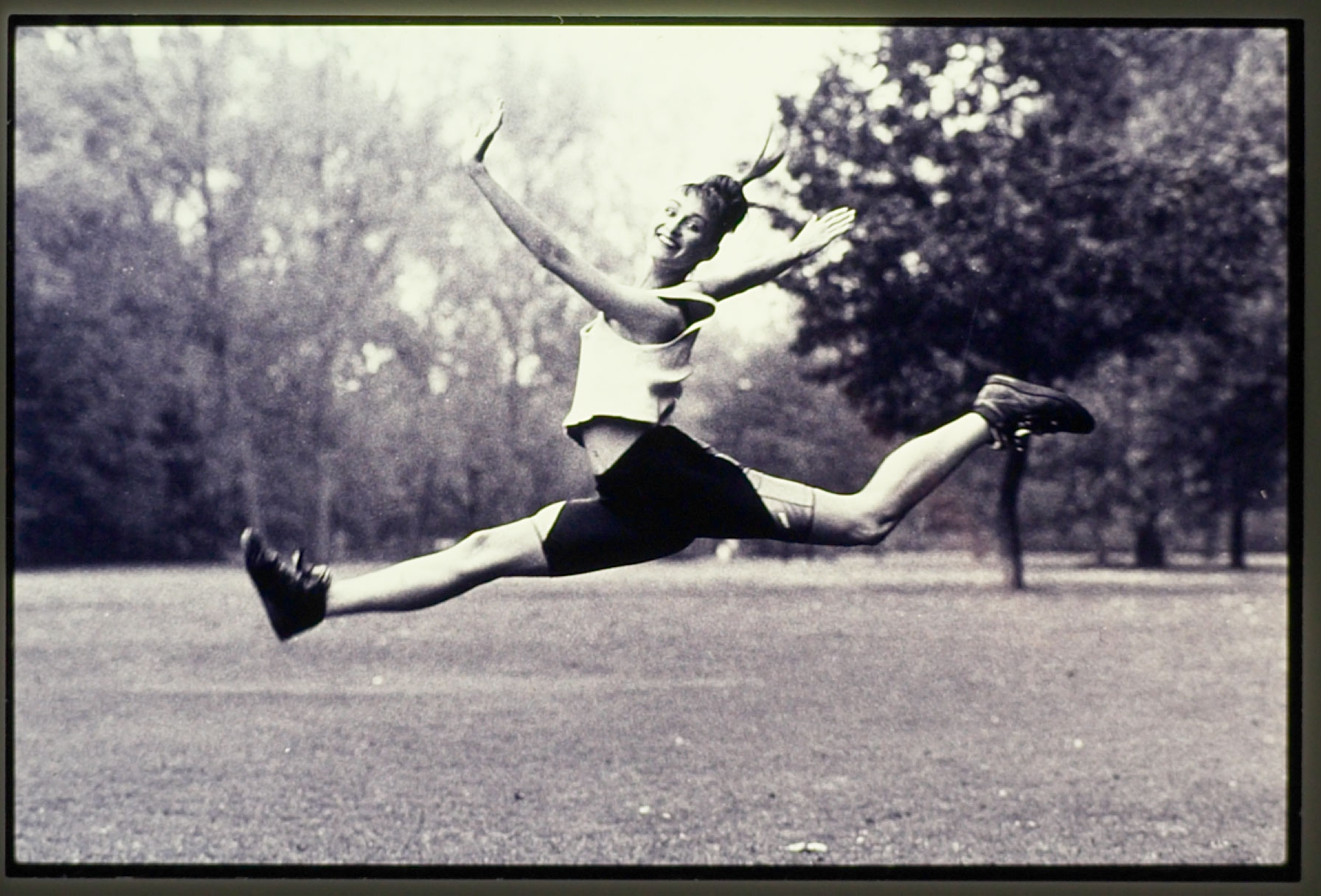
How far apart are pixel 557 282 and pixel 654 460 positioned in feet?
2.31

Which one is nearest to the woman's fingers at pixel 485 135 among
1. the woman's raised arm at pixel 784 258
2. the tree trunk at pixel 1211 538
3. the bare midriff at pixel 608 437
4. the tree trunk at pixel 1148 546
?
the woman's raised arm at pixel 784 258

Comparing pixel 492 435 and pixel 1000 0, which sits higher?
pixel 1000 0

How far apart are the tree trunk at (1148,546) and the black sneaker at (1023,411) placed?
0.43m

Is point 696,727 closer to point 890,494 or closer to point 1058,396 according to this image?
point 890,494

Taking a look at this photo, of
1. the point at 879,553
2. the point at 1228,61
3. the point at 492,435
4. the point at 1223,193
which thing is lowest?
the point at 879,553

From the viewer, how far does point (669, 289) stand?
499 centimetres

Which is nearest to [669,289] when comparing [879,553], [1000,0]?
[879,553]

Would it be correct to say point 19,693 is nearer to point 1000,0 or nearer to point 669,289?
point 669,289

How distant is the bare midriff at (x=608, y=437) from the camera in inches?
196

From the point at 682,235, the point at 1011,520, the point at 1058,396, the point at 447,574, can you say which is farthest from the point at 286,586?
the point at 1058,396

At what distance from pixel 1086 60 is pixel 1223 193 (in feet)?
2.16

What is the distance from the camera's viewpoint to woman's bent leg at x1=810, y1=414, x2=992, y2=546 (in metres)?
5.06

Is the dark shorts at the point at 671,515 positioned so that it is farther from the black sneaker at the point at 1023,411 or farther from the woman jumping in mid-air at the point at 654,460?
the black sneaker at the point at 1023,411

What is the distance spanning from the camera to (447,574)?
506 centimetres
